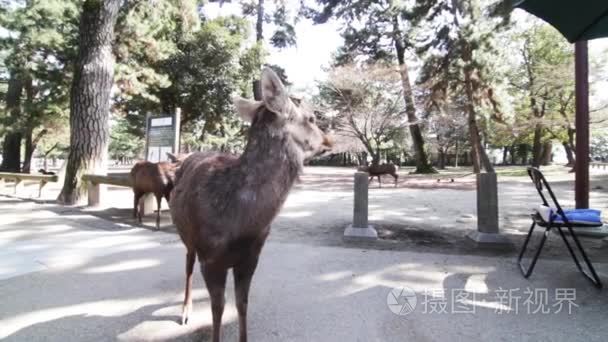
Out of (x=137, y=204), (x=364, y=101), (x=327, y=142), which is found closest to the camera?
(x=327, y=142)

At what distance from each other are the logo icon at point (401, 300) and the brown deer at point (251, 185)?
1367 millimetres

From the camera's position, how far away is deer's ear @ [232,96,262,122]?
5.52ft

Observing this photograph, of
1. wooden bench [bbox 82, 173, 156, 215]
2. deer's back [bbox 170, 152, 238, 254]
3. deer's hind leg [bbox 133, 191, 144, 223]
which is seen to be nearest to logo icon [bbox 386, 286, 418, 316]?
deer's back [bbox 170, 152, 238, 254]

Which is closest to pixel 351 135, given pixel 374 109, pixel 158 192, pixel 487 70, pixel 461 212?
pixel 374 109

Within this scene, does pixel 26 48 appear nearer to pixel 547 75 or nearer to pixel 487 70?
pixel 487 70

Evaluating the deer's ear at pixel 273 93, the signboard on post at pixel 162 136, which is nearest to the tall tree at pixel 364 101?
the signboard on post at pixel 162 136

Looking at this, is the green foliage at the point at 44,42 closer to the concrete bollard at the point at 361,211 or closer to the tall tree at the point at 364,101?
the concrete bollard at the point at 361,211

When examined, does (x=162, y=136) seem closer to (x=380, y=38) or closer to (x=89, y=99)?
(x=89, y=99)

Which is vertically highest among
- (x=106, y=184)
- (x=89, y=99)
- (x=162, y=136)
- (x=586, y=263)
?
(x=89, y=99)

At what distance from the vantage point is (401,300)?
262 cm

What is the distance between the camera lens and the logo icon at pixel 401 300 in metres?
2.46

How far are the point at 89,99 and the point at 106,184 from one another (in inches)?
81.1

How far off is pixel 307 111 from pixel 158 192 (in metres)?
3.59

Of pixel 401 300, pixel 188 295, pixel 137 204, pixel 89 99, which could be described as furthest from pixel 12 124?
pixel 401 300
